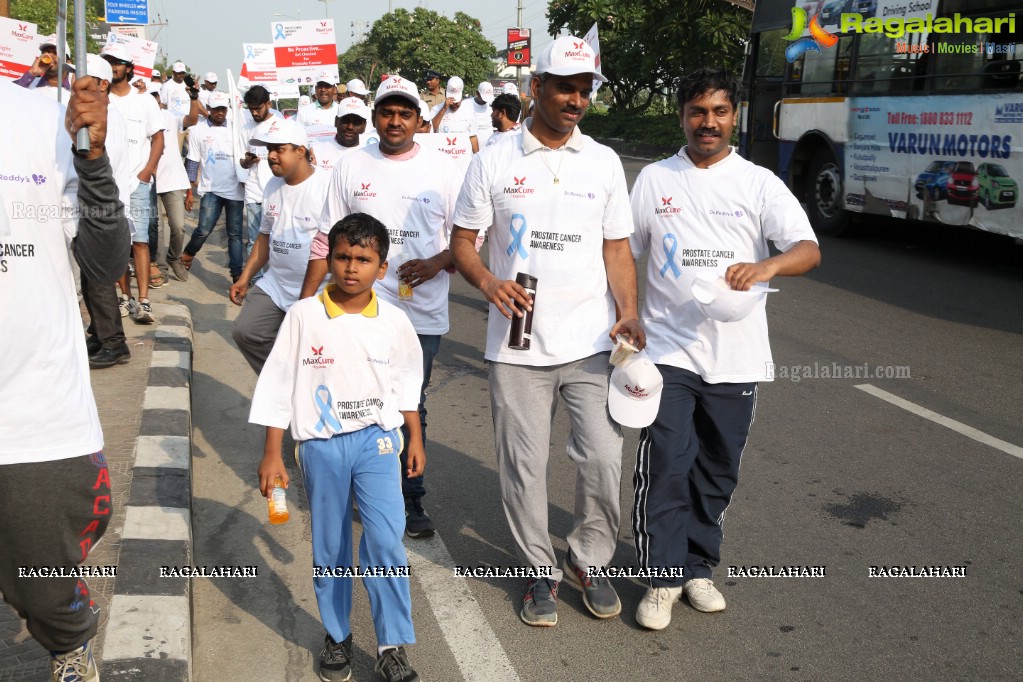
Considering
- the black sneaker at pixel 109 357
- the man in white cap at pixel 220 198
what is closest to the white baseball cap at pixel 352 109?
the black sneaker at pixel 109 357

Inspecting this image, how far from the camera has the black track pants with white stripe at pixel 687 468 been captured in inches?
143

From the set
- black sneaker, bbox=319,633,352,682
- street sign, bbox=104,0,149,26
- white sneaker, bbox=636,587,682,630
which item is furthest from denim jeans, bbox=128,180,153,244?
street sign, bbox=104,0,149,26

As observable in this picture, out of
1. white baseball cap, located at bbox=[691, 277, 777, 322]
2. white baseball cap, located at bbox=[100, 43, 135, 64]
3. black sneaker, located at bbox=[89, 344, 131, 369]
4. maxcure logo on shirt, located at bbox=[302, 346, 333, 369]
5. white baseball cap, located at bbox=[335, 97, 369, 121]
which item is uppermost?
white baseball cap, located at bbox=[100, 43, 135, 64]

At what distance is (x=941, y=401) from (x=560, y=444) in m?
2.46

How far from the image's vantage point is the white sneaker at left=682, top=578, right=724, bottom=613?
147 inches

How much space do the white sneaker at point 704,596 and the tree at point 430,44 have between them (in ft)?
219

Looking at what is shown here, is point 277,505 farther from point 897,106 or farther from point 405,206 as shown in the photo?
point 897,106

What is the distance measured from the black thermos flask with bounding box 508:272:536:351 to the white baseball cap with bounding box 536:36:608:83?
0.70 meters

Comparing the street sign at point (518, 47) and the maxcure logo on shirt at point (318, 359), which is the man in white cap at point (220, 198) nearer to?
the maxcure logo on shirt at point (318, 359)

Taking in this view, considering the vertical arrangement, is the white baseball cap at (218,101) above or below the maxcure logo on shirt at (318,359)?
above

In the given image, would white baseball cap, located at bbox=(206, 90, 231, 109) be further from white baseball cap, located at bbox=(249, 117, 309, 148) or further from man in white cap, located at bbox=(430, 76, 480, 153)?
white baseball cap, located at bbox=(249, 117, 309, 148)

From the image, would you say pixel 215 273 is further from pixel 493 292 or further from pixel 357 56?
pixel 357 56

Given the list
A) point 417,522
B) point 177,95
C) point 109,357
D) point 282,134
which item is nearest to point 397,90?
point 282,134

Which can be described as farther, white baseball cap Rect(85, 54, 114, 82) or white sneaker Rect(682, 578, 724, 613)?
white baseball cap Rect(85, 54, 114, 82)
